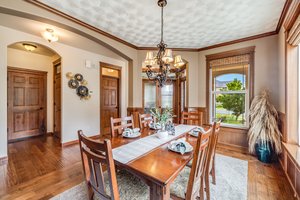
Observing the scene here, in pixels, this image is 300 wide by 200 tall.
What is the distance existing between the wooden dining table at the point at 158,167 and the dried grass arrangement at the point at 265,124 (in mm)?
2308

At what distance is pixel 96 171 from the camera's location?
1.13 metres

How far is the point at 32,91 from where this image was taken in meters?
4.42

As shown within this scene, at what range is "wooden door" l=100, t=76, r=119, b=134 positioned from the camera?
472 cm

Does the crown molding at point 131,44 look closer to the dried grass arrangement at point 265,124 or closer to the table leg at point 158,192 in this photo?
the dried grass arrangement at point 265,124

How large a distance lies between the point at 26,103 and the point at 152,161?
4.92m

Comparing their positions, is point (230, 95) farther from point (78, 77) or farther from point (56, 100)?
point (56, 100)

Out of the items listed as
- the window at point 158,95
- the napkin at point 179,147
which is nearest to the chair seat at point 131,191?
the napkin at point 179,147

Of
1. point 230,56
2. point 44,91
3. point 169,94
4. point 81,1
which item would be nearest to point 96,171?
point 81,1

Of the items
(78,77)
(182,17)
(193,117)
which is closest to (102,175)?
(193,117)

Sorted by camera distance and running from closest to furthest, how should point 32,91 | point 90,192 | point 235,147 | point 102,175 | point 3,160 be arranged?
1. point 102,175
2. point 90,192
3. point 3,160
4. point 235,147
5. point 32,91

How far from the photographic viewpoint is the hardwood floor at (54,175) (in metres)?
1.91

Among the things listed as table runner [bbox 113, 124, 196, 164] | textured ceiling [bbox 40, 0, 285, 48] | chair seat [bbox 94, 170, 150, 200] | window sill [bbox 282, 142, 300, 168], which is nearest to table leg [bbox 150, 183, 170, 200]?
chair seat [bbox 94, 170, 150, 200]

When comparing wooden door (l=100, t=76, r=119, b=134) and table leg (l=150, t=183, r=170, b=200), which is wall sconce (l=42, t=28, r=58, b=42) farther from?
table leg (l=150, t=183, r=170, b=200)

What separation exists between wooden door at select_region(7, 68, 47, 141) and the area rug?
3.62 meters
